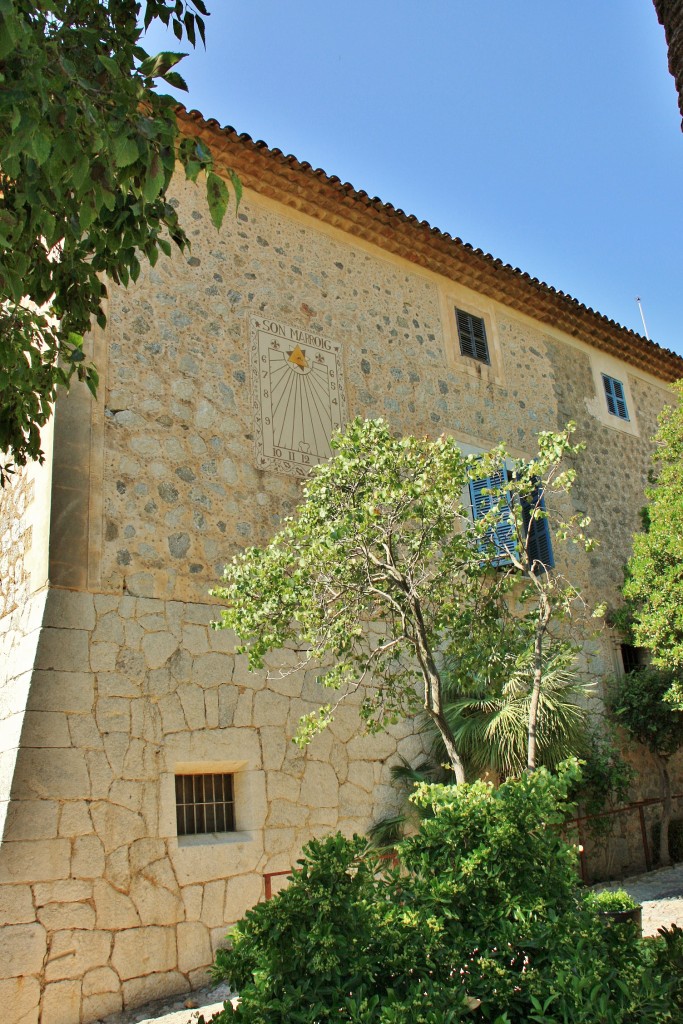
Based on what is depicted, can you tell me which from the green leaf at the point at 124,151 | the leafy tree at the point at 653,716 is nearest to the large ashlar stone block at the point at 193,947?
the green leaf at the point at 124,151

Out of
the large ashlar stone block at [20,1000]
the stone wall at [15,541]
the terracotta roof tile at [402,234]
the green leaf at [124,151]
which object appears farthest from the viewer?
the terracotta roof tile at [402,234]

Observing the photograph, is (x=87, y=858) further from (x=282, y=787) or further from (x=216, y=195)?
(x=216, y=195)

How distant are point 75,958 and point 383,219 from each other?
27.9 ft

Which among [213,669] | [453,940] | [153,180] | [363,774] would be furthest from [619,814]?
[153,180]

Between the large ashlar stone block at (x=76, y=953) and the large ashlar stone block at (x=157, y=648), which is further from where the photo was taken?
the large ashlar stone block at (x=157, y=648)

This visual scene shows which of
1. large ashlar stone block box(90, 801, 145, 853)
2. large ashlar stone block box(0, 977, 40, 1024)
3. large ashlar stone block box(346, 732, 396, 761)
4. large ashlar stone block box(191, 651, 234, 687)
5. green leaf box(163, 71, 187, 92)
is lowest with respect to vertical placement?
large ashlar stone block box(0, 977, 40, 1024)

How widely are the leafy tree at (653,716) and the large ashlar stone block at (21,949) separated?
7.78 metres

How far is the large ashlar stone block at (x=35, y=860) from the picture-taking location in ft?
21.5

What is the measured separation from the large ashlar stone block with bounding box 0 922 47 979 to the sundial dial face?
4.59 meters

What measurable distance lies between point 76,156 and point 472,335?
925 centimetres

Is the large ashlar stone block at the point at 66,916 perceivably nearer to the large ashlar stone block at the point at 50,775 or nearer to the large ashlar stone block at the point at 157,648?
the large ashlar stone block at the point at 50,775

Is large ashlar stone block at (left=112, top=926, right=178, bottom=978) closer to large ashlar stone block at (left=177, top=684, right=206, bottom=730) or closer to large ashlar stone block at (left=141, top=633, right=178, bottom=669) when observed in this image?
large ashlar stone block at (left=177, top=684, right=206, bottom=730)

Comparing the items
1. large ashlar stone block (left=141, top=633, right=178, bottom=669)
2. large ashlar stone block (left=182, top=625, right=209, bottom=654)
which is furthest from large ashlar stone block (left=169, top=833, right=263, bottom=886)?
large ashlar stone block (left=182, top=625, right=209, bottom=654)

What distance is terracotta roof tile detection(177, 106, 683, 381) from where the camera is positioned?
977 centimetres
